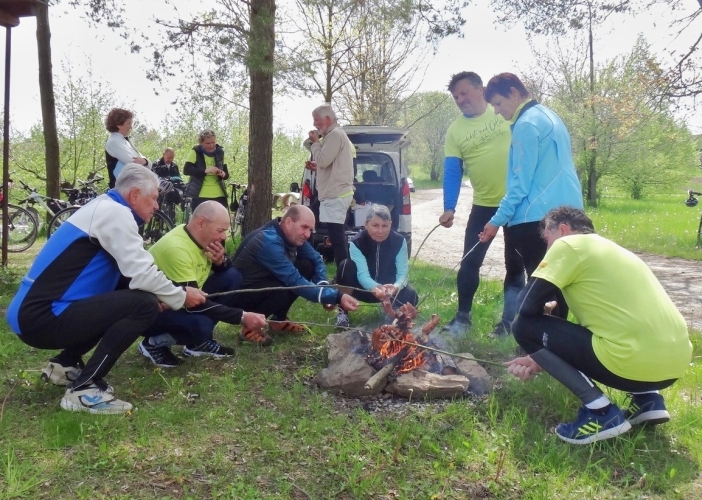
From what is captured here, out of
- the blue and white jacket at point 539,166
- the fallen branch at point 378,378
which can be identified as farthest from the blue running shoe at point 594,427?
the blue and white jacket at point 539,166

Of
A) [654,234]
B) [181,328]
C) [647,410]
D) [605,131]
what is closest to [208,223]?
[181,328]

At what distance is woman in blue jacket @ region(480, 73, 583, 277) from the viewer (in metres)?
3.71

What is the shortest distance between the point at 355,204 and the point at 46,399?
5187 millimetres

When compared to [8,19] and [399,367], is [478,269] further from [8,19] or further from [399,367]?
[8,19]

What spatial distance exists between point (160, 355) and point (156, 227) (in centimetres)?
512

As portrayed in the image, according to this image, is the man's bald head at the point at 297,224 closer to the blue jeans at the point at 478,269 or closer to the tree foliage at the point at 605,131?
the blue jeans at the point at 478,269

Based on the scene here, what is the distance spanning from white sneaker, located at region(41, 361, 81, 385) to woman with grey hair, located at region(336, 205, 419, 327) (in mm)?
2026

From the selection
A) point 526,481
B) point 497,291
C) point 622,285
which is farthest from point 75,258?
point 497,291

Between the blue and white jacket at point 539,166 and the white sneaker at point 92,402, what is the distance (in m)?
2.71

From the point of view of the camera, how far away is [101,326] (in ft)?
9.47

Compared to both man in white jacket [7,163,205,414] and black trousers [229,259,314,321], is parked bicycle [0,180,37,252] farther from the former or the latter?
man in white jacket [7,163,205,414]

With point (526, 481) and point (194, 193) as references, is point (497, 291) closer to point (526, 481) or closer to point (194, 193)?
point (526, 481)

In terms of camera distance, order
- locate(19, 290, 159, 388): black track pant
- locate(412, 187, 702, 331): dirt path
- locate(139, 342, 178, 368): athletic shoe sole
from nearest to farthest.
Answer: locate(19, 290, 159, 388): black track pant
locate(139, 342, 178, 368): athletic shoe sole
locate(412, 187, 702, 331): dirt path

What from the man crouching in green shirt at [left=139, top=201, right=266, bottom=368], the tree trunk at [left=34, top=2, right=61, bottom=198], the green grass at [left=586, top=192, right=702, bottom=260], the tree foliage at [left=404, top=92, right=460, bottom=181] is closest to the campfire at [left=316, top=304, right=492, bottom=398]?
the man crouching in green shirt at [left=139, top=201, right=266, bottom=368]
